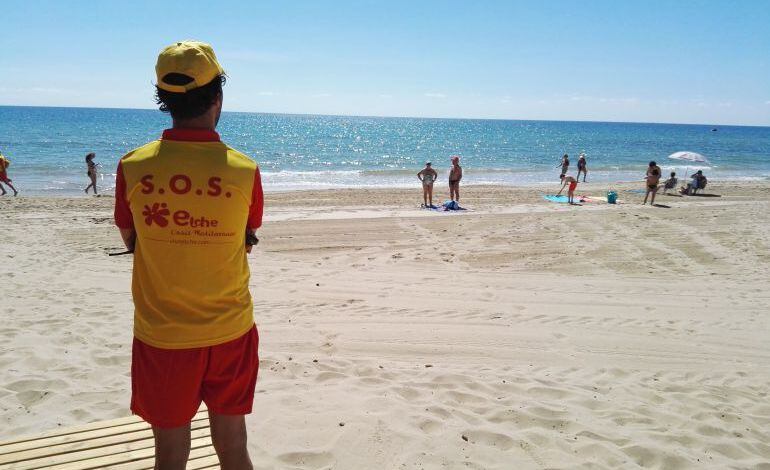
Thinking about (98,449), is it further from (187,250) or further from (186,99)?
(186,99)

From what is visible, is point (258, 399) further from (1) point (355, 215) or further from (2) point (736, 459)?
(1) point (355, 215)

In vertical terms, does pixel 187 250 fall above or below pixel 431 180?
above

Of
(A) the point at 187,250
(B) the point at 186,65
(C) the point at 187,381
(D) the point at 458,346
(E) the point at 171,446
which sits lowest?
(D) the point at 458,346

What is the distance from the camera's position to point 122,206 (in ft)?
6.14

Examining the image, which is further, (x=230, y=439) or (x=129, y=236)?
(x=230, y=439)

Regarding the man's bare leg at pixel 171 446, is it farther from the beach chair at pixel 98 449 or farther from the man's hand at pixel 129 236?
the beach chair at pixel 98 449

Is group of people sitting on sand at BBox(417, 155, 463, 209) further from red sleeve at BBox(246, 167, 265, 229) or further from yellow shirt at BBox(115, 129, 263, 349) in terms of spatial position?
yellow shirt at BBox(115, 129, 263, 349)

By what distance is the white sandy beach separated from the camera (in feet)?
11.2

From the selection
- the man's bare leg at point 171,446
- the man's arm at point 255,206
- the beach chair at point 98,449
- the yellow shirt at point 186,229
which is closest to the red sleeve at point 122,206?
the yellow shirt at point 186,229

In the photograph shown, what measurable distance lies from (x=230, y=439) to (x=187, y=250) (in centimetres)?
80

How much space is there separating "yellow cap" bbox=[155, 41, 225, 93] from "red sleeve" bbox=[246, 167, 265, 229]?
374mm

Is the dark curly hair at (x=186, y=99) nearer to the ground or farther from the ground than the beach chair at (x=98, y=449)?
farther from the ground

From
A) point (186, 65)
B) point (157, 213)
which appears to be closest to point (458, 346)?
point (157, 213)

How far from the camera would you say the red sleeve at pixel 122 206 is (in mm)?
1814
